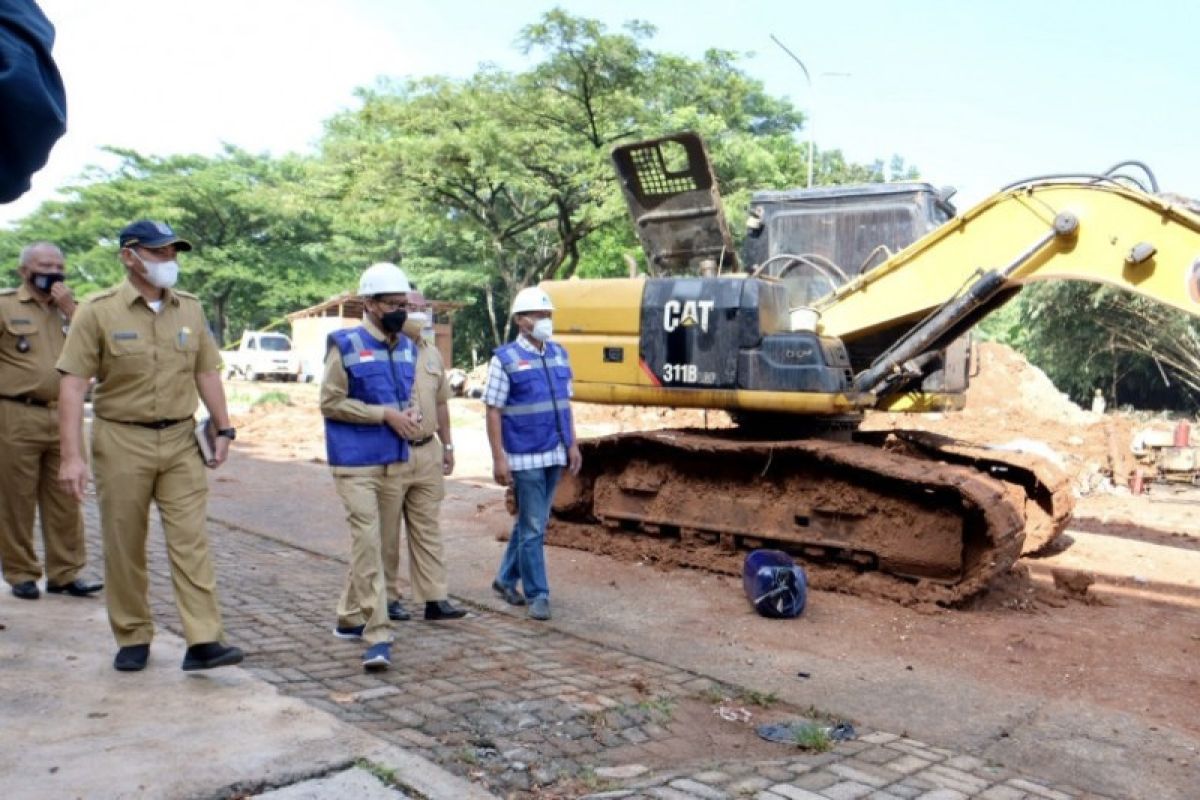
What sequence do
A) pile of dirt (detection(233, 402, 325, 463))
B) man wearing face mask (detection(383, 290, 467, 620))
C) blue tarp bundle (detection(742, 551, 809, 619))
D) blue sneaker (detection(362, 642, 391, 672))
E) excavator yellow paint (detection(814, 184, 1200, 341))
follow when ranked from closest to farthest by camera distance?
blue sneaker (detection(362, 642, 391, 672))
man wearing face mask (detection(383, 290, 467, 620))
blue tarp bundle (detection(742, 551, 809, 619))
excavator yellow paint (detection(814, 184, 1200, 341))
pile of dirt (detection(233, 402, 325, 463))

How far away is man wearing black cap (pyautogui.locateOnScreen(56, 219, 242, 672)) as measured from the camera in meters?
4.24

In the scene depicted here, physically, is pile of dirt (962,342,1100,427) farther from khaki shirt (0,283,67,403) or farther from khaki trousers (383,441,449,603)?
khaki shirt (0,283,67,403)

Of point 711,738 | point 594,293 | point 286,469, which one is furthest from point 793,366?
point 286,469

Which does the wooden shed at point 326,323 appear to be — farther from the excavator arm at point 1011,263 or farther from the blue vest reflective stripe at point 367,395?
the blue vest reflective stripe at point 367,395

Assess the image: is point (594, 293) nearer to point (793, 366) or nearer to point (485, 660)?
point (793, 366)

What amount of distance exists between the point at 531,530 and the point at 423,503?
0.74 meters

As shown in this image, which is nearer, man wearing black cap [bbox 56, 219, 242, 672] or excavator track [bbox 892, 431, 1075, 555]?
man wearing black cap [bbox 56, 219, 242, 672]

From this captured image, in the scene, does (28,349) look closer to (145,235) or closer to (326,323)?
(145,235)

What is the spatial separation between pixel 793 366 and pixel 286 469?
8139 millimetres

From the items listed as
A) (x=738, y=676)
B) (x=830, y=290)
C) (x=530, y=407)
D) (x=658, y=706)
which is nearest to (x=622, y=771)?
(x=658, y=706)

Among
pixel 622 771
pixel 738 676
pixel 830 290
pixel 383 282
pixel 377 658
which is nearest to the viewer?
pixel 622 771

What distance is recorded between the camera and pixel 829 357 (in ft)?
23.3

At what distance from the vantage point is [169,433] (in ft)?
14.2

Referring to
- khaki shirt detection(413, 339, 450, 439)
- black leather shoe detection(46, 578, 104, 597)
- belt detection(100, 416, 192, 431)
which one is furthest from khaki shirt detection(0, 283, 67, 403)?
khaki shirt detection(413, 339, 450, 439)
